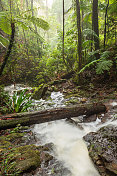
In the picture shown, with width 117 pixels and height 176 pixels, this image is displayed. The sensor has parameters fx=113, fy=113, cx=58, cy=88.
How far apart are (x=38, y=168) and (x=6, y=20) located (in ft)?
12.9

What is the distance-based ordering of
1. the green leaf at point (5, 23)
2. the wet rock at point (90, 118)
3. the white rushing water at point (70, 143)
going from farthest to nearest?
the green leaf at point (5, 23) < the wet rock at point (90, 118) < the white rushing water at point (70, 143)

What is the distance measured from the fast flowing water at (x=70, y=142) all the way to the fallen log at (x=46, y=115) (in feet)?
1.09

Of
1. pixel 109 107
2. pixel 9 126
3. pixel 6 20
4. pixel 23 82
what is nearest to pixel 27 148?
pixel 9 126

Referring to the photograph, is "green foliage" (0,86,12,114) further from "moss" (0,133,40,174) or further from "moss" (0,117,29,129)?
"moss" (0,133,40,174)

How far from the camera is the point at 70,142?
259 cm

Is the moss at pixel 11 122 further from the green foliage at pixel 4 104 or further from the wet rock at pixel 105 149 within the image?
the wet rock at pixel 105 149

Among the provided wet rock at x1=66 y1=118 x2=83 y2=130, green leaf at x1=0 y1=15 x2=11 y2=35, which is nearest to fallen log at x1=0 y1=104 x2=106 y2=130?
wet rock at x1=66 y1=118 x2=83 y2=130

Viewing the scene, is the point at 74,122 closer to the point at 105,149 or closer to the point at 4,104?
the point at 105,149

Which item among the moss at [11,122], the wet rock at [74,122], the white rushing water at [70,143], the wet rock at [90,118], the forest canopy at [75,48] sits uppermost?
the forest canopy at [75,48]

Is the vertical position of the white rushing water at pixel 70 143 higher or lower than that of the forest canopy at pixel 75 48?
lower

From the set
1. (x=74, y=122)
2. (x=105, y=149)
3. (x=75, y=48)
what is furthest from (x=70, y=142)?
(x=75, y=48)

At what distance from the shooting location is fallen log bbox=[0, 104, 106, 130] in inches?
106

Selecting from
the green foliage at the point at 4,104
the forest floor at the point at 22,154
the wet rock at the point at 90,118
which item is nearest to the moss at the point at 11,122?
the forest floor at the point at 22,154

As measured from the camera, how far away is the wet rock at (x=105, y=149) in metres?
1.65
